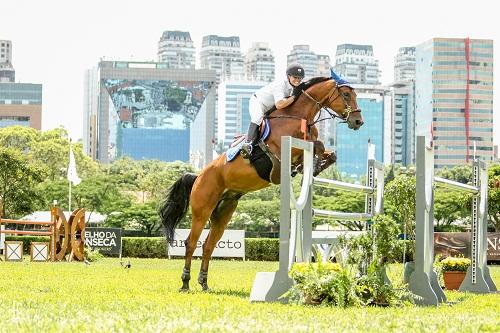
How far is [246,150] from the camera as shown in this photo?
11.4 meters

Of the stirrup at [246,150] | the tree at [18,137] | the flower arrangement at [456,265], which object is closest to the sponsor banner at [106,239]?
the flower arrangement at [456,265]

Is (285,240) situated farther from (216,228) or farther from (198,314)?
(216,228)

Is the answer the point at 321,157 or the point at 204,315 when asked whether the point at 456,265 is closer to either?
the point at 321,157

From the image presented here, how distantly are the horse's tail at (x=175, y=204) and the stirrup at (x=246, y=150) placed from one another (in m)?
2.09

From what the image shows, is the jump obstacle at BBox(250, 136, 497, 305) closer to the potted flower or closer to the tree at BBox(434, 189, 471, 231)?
the potted flower

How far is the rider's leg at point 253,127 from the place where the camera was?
451 inches

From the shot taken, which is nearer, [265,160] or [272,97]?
[265,160]

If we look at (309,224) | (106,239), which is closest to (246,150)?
(309,224)

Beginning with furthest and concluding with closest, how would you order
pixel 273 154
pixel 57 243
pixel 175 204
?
1. pixel 57 243
2. pixel 175 204
3. pixel 273 154

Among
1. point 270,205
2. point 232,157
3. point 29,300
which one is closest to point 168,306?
point 29,300

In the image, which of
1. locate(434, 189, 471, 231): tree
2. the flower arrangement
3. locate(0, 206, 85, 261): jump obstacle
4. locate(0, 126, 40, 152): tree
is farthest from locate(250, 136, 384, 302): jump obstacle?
locate(0, 126, 40, 152): tree

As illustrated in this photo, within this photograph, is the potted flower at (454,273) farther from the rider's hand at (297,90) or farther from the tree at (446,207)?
the tree at (446,207)

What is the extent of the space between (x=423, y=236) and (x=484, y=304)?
3.48 ft

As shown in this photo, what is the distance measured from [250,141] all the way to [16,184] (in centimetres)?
4328
